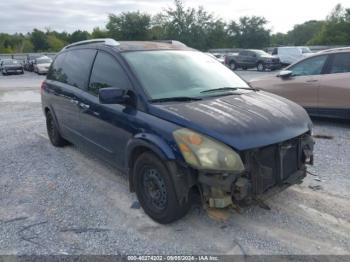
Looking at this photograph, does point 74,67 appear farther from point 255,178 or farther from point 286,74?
point 286,74

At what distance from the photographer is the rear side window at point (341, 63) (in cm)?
695

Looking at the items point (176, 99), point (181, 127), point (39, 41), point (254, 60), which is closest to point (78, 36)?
point (39, 41)

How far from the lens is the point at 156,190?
3.51m

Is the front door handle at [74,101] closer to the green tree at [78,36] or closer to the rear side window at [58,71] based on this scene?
the rear side window at [58,71]

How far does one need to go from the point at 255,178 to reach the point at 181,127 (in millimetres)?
817

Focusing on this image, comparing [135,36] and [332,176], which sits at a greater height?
[135,36]

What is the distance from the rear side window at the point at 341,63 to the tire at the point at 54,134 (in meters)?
5.46

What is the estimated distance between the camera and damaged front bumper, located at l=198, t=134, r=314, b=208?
3.06m

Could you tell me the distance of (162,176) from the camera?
3.29m

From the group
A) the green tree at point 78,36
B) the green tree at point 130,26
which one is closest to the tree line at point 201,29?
the green tree at point 130,26

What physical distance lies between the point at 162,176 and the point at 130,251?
72cm

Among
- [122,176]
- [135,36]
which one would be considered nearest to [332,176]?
[122,176]

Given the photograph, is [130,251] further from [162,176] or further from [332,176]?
[332,176]

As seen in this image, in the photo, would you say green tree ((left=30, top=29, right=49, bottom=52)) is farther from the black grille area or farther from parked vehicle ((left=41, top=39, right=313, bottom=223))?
the black grille area
